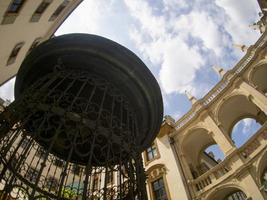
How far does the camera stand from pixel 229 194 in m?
14.2

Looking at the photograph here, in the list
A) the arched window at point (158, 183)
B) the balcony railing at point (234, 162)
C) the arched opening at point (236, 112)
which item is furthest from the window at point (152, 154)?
the arched opening at point (236, 112)

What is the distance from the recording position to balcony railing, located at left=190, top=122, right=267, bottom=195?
1281 centimetres

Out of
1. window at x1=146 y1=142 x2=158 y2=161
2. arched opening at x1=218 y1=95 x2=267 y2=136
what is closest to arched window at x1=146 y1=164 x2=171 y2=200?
window at x1=146 y1=142 x2=158 y2=161

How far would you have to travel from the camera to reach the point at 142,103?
4.50 m

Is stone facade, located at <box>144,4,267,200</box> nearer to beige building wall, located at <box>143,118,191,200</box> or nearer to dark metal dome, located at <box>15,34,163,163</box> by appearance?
beige building wall, located at <box>143,118,191,200</box>

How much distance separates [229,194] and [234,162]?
2.12 m

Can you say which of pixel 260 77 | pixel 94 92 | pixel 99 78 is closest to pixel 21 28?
pixel 99 78

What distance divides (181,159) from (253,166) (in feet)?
17.0

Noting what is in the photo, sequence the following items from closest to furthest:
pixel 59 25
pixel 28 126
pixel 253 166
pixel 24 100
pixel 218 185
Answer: pixel 24 100, pixel 28 126, pixel 253 166, pixel 218 185, pixel 59 25

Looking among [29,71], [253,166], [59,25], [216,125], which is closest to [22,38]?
[59,25]

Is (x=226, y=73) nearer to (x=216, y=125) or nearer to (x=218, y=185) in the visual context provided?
(x=216, y=125)

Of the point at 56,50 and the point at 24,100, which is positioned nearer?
the point at 24,100

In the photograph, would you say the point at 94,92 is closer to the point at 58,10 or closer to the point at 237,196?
the point at 237,196

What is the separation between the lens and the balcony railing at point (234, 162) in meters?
12.8
